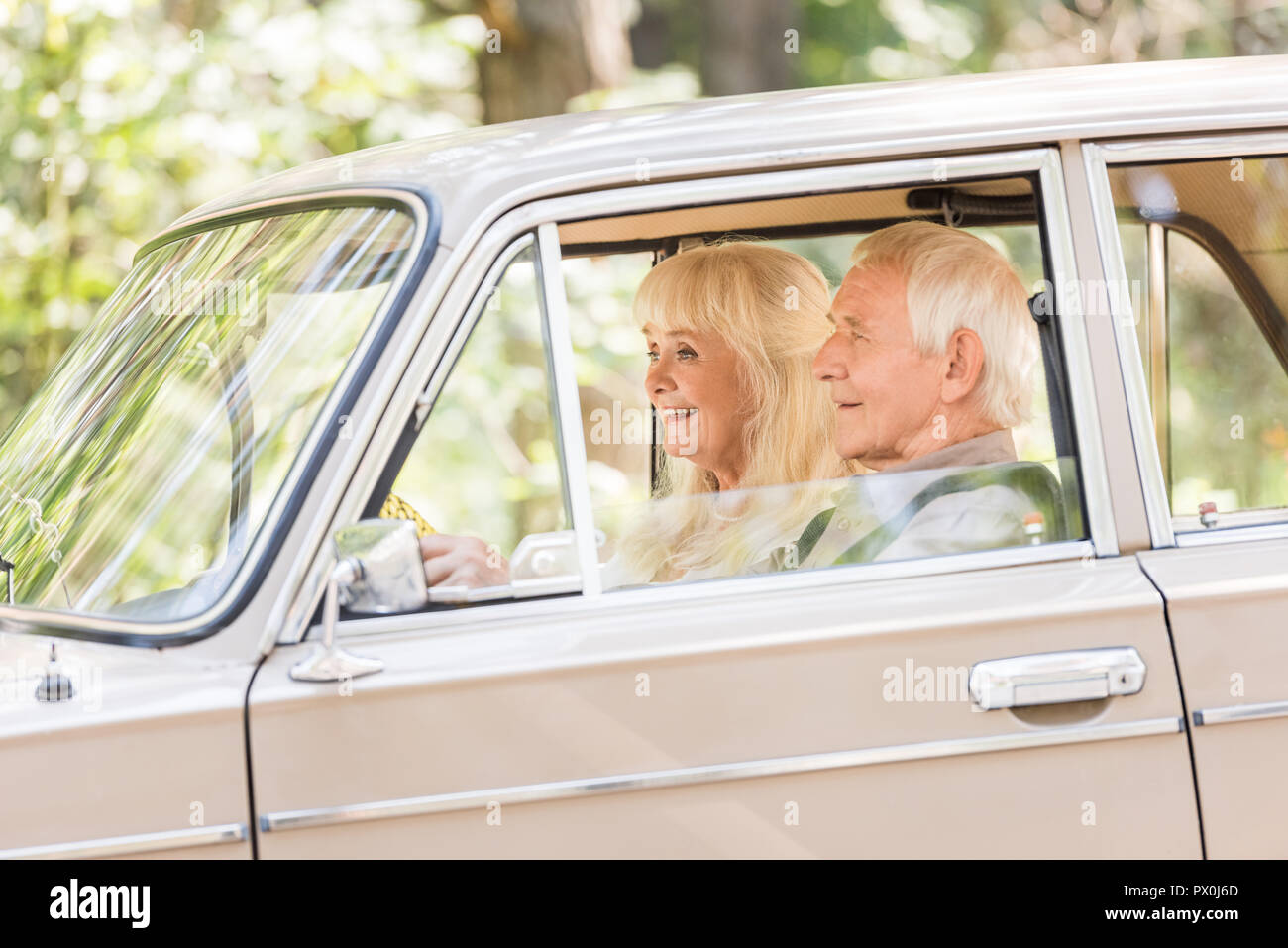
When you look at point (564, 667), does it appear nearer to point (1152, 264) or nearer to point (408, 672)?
point (408, 672)

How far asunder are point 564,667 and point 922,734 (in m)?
0.56

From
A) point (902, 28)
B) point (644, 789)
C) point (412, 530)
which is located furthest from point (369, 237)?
point (902, 28)

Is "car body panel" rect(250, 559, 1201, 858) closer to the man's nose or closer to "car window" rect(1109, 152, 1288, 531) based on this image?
"car window" rect(1109, 152, 1288, 531)

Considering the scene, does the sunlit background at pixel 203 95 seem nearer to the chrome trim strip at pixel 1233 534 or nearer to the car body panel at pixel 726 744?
the chrome trim strip at pixel 1233 534

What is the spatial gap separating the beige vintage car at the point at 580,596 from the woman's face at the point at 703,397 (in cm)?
72

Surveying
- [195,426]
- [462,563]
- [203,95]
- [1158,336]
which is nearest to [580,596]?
[462,563]

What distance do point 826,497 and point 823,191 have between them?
0.60m

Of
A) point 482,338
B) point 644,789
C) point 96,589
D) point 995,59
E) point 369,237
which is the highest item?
point 995,59

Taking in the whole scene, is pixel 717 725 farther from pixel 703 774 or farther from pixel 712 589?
pixel 712 589

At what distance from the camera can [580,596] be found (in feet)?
6.81

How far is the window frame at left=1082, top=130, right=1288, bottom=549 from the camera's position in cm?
211

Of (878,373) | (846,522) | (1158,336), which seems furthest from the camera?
(1158,336)

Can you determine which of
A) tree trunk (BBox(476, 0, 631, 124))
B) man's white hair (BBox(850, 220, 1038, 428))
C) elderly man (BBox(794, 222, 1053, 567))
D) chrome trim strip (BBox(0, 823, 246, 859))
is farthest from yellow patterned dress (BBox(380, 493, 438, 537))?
A: tree trunk (BBox(476, 0, 631, 124))
